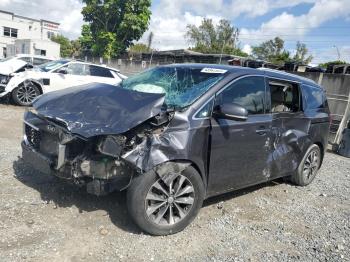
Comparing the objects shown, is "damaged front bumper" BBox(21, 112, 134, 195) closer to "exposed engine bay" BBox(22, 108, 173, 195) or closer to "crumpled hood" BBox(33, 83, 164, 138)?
"exposed engine bay" BBox(22, 108, 173, 195)

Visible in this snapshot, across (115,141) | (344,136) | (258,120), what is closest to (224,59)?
(344,136)

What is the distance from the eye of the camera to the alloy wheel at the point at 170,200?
3721 millimetres

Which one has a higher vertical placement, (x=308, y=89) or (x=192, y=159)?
(x=308, y=89)

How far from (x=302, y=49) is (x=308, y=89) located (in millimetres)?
53223

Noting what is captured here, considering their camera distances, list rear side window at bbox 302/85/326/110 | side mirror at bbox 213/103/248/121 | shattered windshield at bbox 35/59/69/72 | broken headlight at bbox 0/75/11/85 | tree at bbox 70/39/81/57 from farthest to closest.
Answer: tree at bbox 70/39/81/57, shattered windshield at bbox 35/59/69/72, broken headlight at bbox 0/75/11/85, rear side window at bbox 302/85/326/110, side mirror at bbox 213/103/248/121

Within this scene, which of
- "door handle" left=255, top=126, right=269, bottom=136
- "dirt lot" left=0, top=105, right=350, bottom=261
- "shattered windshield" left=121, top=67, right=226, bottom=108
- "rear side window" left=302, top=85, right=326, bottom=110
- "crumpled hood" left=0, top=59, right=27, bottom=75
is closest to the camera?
"dirt lot" left=0, top=105, right=350, bottom=261

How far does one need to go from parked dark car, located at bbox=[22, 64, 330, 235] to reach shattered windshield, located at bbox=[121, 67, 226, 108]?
0.01 metres

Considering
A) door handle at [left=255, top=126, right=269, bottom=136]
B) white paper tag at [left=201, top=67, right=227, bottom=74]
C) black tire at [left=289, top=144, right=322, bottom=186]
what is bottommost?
black tire at [left=289, top=144, right=322, bottom=186]

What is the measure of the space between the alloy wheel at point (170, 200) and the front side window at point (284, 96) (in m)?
1.82

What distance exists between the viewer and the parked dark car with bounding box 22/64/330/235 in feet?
11.9

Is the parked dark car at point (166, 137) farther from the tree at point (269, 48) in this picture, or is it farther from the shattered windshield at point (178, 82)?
the tree at point (269, 48)

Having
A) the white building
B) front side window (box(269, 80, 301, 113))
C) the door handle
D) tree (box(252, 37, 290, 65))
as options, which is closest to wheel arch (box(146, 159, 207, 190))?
the door handle

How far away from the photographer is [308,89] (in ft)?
19.5

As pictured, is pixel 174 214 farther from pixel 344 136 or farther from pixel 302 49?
pixel 302 49
